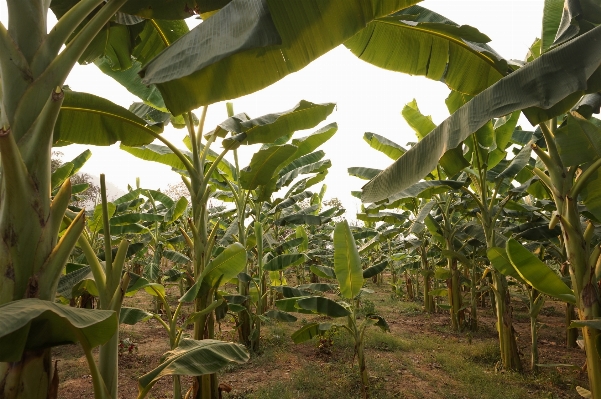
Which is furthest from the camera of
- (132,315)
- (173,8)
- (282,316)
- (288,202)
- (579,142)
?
(288,202)

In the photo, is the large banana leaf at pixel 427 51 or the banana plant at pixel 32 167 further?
the large banana leaf at pixel 427 51

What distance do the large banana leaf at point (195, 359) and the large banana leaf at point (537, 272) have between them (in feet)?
7.86

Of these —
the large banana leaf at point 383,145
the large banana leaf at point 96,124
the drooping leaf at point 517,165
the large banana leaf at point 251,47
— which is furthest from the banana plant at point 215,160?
Result: the drooping leaf at point 517,165

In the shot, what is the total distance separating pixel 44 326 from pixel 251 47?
1.23m

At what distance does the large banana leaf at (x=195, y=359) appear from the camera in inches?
68.2

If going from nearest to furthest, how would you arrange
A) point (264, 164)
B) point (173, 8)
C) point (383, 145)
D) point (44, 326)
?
point (44, 326) → point (173, 8) → point (264, 164) → point (383, 145)

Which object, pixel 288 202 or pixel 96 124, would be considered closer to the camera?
pixel 96 124

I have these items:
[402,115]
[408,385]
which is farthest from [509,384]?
[402,115]

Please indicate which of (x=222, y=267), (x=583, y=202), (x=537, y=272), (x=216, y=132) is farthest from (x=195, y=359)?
(x=583, y=202)

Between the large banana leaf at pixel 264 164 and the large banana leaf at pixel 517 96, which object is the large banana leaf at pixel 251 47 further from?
the large banana leaf at pixel 264 164

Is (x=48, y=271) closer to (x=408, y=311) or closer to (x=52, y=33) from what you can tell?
(x=52, y=33)

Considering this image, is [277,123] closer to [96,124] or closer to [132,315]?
[96,124]

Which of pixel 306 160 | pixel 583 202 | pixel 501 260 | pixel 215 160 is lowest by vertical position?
pixel 501 260

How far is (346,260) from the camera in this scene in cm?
417
